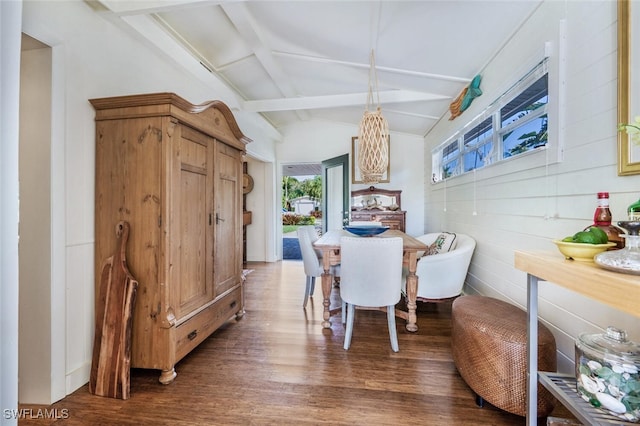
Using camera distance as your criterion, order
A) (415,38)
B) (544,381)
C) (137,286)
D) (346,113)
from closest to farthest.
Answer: (544,381)
(137,286)
(415,38)
(346,113)

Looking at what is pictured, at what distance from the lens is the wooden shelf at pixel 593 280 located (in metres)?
0.72

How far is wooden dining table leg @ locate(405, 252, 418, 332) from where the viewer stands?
2436 mm

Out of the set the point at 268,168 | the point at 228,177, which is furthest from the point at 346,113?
the point at 228,177

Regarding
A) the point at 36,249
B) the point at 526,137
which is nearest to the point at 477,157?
the point at 526,137

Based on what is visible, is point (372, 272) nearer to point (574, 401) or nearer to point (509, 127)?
point (574, 401)

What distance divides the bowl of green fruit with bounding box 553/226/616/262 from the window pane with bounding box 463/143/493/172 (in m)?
1.73

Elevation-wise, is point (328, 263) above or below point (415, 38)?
below

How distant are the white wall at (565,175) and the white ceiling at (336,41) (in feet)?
1.03

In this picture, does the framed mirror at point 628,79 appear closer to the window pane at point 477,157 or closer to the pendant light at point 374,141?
the window pane at point 477,157

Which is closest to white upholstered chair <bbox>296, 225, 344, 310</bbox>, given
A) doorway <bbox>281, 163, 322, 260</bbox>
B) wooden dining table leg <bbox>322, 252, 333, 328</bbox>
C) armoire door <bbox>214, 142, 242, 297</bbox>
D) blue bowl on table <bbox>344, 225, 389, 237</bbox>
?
wooden dining table leg <bbox>322, 252, 333, 328</bbox>

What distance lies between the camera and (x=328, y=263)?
8.16 ft

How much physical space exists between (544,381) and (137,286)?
220 cm

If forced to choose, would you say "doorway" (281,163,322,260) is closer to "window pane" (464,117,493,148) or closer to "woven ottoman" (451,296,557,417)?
"window pane" (464,117,493,148)

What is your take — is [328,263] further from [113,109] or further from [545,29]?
[545,29]
